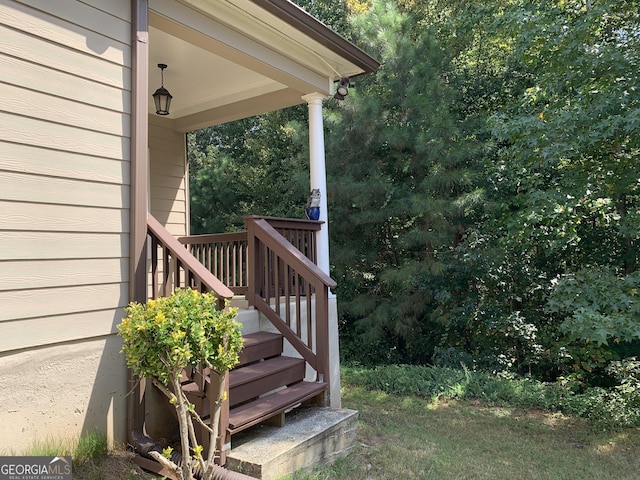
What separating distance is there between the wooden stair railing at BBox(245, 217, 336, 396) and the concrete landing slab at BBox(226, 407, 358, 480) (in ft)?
1.21

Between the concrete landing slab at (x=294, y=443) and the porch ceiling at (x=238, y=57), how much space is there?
2.90 metres

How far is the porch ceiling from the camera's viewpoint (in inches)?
136

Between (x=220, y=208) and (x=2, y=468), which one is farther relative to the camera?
(x=220, y=208)

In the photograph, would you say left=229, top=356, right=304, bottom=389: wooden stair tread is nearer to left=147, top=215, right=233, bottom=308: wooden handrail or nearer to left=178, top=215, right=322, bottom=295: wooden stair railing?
left=147, top=215, right=233, bottom=308: wooden handrail

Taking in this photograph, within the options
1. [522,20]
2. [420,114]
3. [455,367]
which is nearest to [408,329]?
[455,367]

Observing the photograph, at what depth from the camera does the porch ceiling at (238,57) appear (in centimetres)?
346

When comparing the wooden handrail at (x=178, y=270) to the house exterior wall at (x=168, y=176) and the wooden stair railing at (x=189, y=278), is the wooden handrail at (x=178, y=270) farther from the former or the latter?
the house exterior wall at (x=168, y=176)

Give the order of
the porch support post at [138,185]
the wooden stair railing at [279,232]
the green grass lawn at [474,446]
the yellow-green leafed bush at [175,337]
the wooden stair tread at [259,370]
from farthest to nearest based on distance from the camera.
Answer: the wooden stair railing at [279,232] < the green grass lawn at [474,446] < the wooden stair tread at [259,370] < the porch support post at [138,185] < the yellow-green leafed bush at [175,337]

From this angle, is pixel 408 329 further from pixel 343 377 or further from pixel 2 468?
pixel 2 468

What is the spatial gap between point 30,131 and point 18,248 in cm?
63

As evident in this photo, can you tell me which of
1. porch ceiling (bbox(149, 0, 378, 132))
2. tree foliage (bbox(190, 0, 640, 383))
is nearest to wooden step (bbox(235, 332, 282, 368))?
porch ceiling (bbox(149, 0, 378, 132))

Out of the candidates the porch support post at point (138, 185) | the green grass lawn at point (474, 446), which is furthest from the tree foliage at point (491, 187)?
the porch support post at point (138, 185)

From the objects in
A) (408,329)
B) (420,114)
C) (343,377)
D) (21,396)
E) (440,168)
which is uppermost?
(420,114)

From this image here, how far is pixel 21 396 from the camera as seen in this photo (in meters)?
2.31
